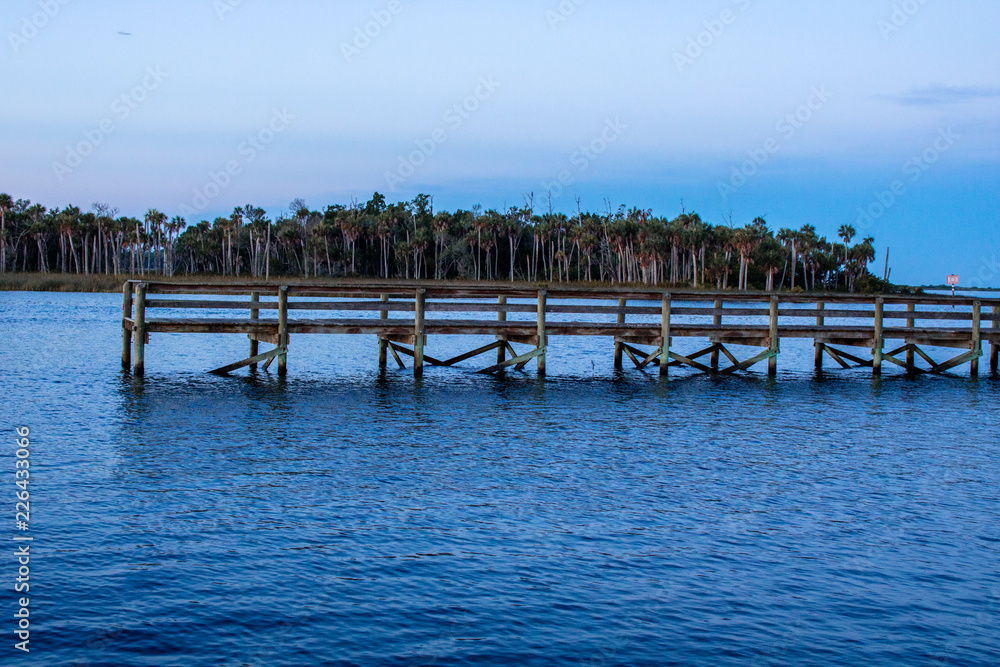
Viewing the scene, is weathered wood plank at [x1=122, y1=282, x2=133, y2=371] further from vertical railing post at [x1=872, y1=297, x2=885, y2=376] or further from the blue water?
vertical railing post at [x1=872, y1=297, x2=885, y2=376]

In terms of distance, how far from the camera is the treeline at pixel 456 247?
379 feet

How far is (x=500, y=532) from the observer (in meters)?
11.1

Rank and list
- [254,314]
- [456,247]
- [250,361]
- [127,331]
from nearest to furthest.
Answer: [250,361] → [254,314] → [127,331] → [456,247]

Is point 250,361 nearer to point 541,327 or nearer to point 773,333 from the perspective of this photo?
point 541,327

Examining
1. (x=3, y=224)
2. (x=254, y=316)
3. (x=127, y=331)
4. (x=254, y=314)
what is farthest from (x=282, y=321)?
(x=3, y=224)

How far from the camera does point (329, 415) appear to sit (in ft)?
63.8

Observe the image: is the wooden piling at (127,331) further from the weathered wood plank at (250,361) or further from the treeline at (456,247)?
the treeline at (456,247)

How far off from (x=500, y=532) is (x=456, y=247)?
10806cm

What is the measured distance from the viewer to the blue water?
26.6 ft

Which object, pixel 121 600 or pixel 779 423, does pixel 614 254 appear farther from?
pixel 121 600

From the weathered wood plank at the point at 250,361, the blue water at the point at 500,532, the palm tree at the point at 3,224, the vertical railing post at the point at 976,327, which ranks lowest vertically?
the blue water at the point at 500,532

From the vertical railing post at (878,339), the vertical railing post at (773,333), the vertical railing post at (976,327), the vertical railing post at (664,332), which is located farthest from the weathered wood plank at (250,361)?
the vertical railing post at (976,327)

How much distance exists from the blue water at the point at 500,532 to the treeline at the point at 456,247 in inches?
3711

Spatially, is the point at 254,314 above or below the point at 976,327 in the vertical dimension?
above
